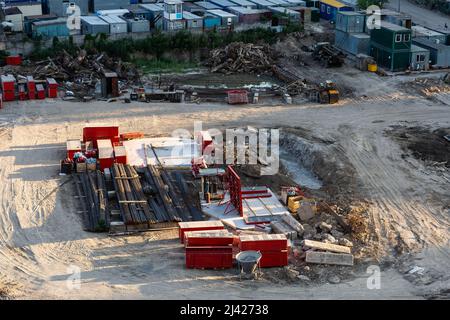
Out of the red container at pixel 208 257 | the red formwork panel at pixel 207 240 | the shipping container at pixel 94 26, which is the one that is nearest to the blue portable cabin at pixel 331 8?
the shipping container at pixel 94 26

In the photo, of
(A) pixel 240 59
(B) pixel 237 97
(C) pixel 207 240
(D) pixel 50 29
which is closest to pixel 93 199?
(C) pixel 207 240

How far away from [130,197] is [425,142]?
12.3 meters

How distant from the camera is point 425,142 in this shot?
3303 cm

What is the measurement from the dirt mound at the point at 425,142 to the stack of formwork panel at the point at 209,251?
11340mm

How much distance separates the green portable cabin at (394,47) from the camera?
139 feet

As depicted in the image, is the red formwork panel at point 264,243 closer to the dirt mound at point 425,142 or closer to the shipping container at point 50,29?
the dirt mound at point 425,142

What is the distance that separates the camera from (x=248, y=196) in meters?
27.8

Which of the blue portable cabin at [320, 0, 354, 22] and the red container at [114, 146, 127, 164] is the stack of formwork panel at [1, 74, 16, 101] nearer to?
the red container at [114, 146, 127, 164]

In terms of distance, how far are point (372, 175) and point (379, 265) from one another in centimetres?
698

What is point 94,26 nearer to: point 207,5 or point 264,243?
point 207,5

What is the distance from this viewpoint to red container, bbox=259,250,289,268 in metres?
22.9

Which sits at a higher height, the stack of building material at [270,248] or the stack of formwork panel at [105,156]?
the stack of formwork panel at [105,156]

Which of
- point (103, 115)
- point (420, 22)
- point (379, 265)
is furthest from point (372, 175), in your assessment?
point (420, 22)

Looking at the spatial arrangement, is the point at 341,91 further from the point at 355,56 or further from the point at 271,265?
the point at 271,265
